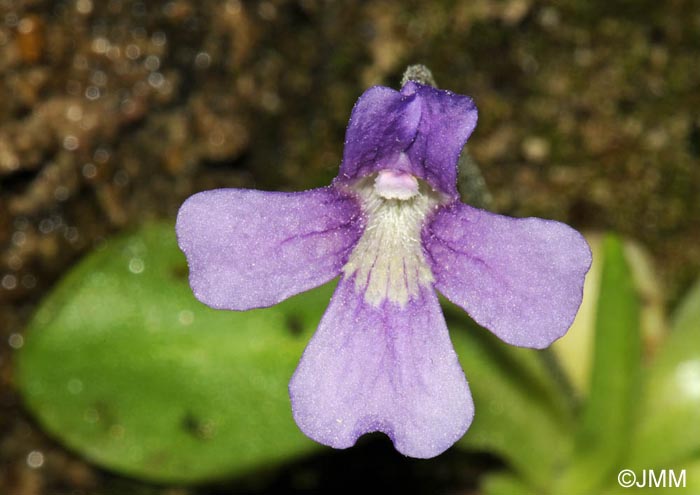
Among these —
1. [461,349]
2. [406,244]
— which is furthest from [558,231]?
[461,349]

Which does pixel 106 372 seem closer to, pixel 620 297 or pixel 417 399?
pixel 417 399

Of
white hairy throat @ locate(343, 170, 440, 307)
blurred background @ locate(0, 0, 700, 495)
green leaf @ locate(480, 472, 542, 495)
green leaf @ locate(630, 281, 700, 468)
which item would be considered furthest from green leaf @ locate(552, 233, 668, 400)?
white hairy throat @ locate(343, 170, 440, 307)

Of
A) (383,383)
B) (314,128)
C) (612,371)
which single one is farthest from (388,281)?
(314,128)

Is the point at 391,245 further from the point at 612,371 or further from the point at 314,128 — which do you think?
the point at 314,128

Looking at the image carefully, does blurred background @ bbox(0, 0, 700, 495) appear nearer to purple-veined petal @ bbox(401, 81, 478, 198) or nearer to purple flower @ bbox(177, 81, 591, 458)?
purple flower @ bbox(177, 81, 591, 458)

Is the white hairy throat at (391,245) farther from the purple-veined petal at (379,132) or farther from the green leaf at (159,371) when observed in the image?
the green leaf at (159,371)

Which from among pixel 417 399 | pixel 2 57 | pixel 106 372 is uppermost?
pixel 2 57

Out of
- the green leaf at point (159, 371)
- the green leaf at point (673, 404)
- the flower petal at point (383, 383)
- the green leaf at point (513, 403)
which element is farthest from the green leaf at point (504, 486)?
the flower petal at point (383, 383)
